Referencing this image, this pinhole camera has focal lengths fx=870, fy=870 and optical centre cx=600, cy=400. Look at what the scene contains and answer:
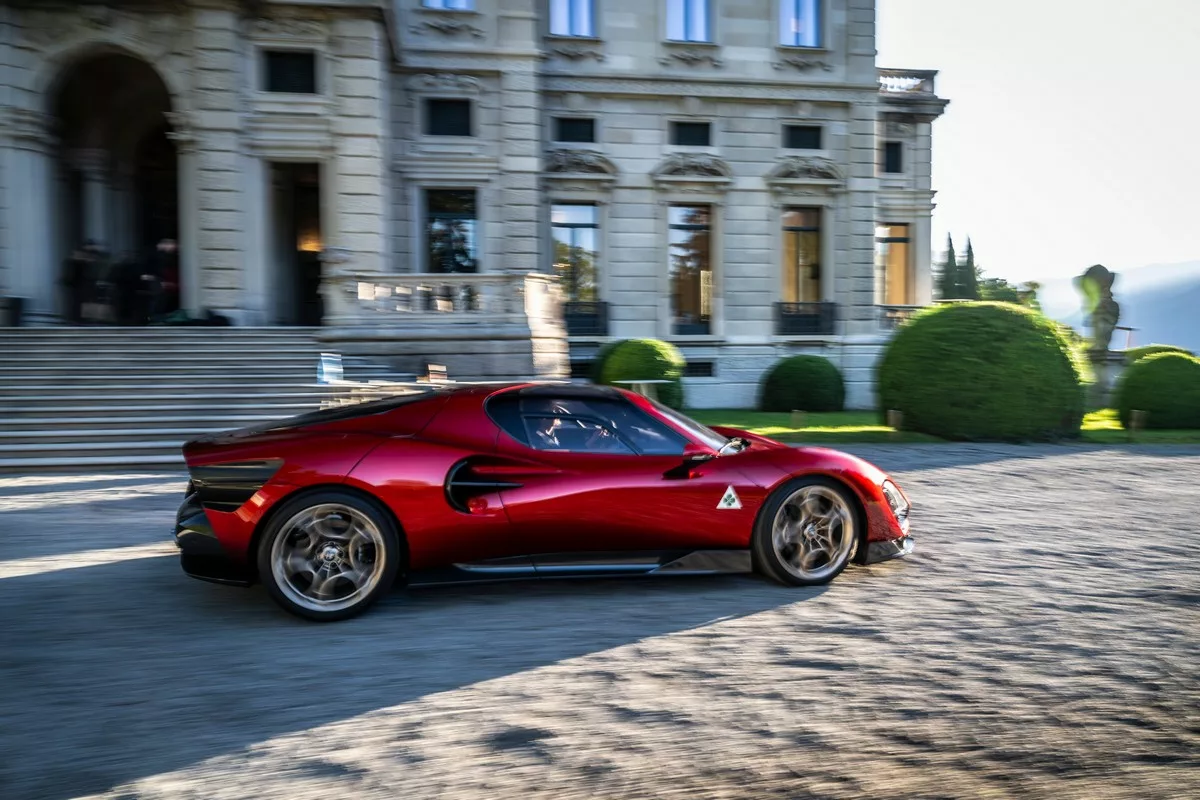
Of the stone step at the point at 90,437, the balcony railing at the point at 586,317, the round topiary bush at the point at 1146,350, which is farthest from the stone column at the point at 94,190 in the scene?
the round topiary bush at the point at 1146,350

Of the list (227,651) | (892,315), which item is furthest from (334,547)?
(892,315)

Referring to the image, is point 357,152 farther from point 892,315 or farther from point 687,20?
point 892,315

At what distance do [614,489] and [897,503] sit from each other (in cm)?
193

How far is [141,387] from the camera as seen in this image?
43.4 ft

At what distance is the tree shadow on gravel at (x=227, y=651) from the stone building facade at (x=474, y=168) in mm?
11084

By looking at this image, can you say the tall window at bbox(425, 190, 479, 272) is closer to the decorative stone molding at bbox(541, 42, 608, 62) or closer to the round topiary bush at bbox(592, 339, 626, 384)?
the round topiary bush at bbox(592, 339, 626, 384)

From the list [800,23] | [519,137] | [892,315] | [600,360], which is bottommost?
[600,360]

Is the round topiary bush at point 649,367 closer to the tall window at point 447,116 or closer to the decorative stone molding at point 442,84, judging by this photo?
the tall window at point 447,116

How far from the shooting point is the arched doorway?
62.1ft

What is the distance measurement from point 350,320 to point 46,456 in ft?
19.7

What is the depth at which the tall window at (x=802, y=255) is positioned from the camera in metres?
25.6

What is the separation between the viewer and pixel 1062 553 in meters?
6.34

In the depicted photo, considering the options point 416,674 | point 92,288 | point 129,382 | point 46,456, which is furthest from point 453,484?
point 92,288

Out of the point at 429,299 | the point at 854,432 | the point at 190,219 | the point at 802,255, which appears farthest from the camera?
the point at 802,255
